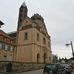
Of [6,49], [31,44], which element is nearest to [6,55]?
[6,49]

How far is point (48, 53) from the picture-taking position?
177 feet

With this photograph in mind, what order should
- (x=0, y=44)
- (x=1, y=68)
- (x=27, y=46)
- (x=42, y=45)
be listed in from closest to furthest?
(x=1, y=68) → (x=0, y=44) → (x=27, y=46) → (x=42, y=45)

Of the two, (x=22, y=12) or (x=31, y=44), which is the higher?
(x=22, y=12)

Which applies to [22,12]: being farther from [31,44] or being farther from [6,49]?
[6,49]

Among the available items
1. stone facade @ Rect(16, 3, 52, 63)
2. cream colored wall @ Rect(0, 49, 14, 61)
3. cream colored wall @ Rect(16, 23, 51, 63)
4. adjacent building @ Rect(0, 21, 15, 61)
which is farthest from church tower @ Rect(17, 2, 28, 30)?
cream colored wall @ Rect(0, 49, 14, 61)

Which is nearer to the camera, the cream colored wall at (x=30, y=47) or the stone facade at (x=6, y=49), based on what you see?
the stone facade at (x=6, y=49)

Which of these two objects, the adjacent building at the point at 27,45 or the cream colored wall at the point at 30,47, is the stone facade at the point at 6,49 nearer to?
the adjacent building at the point at 27,45

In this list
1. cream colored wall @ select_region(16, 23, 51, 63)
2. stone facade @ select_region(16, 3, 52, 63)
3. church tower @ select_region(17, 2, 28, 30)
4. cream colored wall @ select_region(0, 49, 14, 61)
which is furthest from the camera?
church tower @ select_region(17, 2, 28, 30)

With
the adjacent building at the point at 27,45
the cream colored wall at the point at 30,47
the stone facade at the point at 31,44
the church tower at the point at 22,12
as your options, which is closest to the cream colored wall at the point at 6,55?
the adjacent building at the point at 27,45

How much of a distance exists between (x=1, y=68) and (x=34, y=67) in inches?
449

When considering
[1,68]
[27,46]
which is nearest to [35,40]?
[27,46]

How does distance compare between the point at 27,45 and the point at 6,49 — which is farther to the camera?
the point at 27,45

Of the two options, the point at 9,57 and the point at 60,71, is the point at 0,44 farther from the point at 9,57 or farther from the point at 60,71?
the point at 60,71

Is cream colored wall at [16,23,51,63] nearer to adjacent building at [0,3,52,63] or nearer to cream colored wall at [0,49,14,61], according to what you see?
adjacent building at [0,3,52,63]
